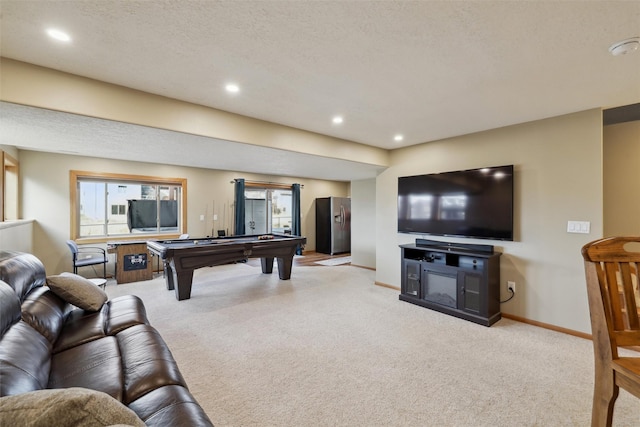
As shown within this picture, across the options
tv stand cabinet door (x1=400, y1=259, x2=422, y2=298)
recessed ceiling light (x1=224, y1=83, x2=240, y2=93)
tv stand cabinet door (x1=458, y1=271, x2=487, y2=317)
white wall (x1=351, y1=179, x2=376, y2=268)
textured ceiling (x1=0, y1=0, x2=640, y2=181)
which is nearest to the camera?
textured ceiling (x1=0, y1=0, x2=640, y2=181)

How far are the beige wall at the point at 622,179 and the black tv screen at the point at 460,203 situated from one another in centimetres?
130

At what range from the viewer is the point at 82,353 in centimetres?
168

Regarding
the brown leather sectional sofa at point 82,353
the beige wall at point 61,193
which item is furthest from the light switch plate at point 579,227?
the beige wall at point 61,193

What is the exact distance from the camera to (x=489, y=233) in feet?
11.7

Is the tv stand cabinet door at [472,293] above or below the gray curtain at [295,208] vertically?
below

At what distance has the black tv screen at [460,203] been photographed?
11.4ft

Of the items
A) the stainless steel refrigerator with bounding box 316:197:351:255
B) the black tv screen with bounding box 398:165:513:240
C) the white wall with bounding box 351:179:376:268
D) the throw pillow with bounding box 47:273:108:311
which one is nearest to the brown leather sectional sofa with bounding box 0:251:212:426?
the throw pillow with bounding box 47:273:108:311

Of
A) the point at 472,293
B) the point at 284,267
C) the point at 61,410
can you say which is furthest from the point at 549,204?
the point at 61,410

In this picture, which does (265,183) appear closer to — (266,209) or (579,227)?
(266,209)

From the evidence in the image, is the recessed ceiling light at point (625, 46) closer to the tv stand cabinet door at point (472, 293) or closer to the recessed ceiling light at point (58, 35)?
the tv stand cabinet door at point (472, 293)

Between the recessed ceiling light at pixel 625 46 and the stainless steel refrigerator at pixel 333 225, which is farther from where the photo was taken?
the stainless steel refrigerator at pixel 333 225

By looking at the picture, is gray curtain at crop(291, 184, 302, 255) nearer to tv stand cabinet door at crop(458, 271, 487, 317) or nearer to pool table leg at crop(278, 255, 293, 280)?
pool table leg at crop(278, 255, 293, 280)

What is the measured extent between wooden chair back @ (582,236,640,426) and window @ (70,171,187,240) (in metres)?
6.65

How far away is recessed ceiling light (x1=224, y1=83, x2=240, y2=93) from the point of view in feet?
8.17
